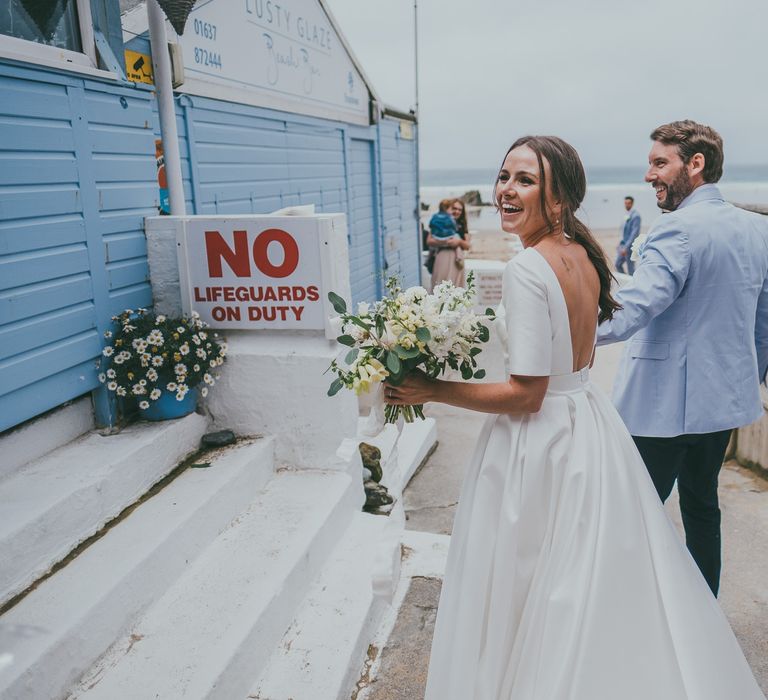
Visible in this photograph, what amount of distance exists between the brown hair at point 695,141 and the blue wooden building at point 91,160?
1.46 metres

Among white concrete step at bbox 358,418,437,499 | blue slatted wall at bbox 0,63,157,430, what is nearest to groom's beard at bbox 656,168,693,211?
white concrete step at bbox 358,418,437,499

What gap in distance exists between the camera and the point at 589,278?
7.06 feet

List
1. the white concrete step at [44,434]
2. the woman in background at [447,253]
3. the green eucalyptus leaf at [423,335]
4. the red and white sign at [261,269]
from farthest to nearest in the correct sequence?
1. the woman in background at [447,253]
2. the red and white sign at [261,269]
3. the white concrete step at [44,434]
4. the green eucalyptus leaf at [423,335]

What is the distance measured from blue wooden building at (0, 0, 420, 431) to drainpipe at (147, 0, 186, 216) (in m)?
0.09

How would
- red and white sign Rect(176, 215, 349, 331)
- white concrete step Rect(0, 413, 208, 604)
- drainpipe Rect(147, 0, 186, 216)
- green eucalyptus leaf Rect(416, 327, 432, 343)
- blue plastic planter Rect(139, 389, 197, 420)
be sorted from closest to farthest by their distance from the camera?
1. green eucalyptus leaf Rect(416, 327, 432, 343)
2. white concrete step Rect(0, 413, 208, 604)
3. blue plastic planter Rect(139, 389, 197, 420)
4. red and white sign Rect(176, 215, 349, 331)
5. drainpipe Rect(147, 0, 186, 216)

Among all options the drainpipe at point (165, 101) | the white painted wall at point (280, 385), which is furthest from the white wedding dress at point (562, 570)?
the drainpipe at point (165, 101)

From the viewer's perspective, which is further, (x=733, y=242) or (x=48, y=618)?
(x=733, y=242)

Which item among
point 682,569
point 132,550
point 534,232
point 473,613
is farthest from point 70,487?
point 682,569

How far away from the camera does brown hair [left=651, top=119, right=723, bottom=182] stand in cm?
297

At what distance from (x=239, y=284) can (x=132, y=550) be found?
1.75 meters

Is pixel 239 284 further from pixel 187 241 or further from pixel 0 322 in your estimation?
pixel 0 322

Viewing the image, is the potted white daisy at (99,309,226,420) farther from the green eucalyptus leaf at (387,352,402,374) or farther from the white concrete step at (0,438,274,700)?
the green eucalyptus leaf at (387,352,402,374)

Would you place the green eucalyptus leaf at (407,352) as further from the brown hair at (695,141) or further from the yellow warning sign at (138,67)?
the yellow warning sign at (138,67)

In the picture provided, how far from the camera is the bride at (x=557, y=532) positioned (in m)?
2.01
